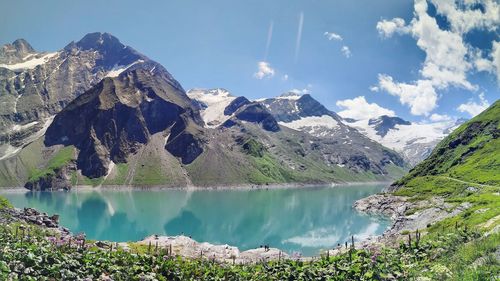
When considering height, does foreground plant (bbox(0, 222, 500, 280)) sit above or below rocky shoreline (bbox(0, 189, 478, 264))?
above

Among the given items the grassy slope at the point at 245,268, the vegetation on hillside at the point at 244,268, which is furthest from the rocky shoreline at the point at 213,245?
the grassy slope at the point at 245,268

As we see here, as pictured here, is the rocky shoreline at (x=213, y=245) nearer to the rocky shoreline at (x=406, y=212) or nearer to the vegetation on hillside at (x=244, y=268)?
the rocky shoreline at (x=406, y=212)

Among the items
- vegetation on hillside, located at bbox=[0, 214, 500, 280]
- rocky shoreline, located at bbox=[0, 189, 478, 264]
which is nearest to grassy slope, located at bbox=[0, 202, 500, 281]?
vegetation on hillside, located at bbox=[0, 214, 500, 280]

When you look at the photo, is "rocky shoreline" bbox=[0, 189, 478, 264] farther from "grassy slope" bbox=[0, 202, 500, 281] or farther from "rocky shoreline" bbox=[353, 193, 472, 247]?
"grassy slope" bbox=[0, 202, 500, 281]

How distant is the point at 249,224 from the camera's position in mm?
165125

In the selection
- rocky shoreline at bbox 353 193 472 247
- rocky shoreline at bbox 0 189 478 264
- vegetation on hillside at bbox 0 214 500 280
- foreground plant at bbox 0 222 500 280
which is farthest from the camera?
rocky shoreline at bbox 353 193 472 247

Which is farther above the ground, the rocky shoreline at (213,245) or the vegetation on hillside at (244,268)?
the vegetation on hillside at (244,268)

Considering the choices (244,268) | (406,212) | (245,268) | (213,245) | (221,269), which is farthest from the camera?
(406,212)

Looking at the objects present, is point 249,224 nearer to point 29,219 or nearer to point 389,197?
point 389,197

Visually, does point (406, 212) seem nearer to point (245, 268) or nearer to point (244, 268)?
point (244, 268)

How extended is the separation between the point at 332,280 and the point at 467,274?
54.6 feet

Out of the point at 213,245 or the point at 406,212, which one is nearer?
the point at 213,245

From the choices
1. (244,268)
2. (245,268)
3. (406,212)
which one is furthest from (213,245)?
(406,212)

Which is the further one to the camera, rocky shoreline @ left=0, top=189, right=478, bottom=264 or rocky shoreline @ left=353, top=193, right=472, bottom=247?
rocky shoreline @ left=353, top=193, right=472, bottom=247
